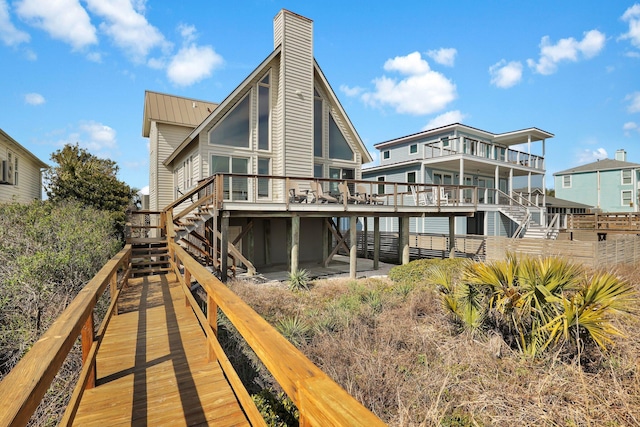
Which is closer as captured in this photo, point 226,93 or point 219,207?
point 219,207

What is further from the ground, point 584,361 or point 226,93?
point 226,93

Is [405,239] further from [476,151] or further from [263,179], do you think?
[476,151]

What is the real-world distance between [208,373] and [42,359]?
2150mm

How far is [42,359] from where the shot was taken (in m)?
1.72

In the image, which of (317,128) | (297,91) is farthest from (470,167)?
(297,91)

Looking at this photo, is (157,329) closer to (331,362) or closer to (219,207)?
(331,362)

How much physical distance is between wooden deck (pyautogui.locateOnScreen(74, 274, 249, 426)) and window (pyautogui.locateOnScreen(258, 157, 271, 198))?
9.50 metres

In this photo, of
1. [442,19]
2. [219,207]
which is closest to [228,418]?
[219,207]

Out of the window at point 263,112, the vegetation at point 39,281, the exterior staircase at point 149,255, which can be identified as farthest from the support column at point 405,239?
the vegetation at point 39,281

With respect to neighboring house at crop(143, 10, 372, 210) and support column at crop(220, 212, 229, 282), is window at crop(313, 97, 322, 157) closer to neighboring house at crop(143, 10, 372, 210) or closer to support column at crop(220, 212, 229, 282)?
neighboring house at crop(143, 10, 372, 210)

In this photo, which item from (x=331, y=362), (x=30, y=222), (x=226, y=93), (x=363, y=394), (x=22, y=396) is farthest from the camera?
(x=226, y=93)

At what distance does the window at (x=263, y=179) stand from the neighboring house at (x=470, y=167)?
12.3 m

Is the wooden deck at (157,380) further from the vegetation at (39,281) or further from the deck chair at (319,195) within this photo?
the deck chair at (319,195)

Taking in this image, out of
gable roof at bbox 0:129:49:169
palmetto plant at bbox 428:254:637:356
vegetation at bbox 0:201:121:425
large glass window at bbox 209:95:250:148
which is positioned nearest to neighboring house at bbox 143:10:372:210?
large glass window at bbox 209:95:250:148
